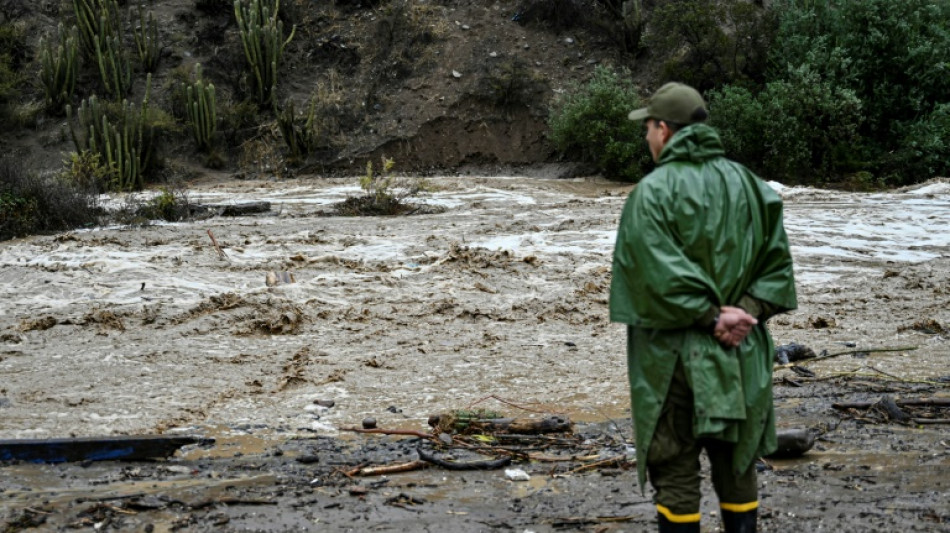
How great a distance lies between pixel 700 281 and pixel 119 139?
50.6 ft

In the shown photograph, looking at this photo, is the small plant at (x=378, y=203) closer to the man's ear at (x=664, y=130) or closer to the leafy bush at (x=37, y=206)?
the leafy bush at (x=37, y=206)

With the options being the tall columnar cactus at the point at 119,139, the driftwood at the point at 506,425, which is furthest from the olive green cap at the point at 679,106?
the tall columnar cactus at the point at 119,139

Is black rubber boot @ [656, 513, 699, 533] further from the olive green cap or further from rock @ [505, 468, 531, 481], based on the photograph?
rock @ [505, 468, 531, 481]

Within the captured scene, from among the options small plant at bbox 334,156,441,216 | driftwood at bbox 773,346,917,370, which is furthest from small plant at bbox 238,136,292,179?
driftwood at bbox 773,346,917,370

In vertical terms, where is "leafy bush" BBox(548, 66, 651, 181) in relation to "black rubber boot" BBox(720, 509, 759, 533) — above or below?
above

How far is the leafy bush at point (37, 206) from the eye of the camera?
12.4 meters

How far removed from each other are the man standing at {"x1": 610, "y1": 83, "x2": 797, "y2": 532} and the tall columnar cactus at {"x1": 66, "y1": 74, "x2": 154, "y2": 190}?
47.6 ft

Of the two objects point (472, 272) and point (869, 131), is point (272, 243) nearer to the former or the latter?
point (472, 272)

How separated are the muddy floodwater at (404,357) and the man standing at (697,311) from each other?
832 mm

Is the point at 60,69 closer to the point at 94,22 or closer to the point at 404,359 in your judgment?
the point at 94,22

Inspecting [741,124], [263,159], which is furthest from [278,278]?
[263,159]

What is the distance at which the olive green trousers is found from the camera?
2.90 meters

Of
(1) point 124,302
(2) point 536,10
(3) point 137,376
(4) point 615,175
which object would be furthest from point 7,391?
(2) point 536,10

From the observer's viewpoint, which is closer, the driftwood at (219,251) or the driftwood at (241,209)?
the driftwood at (219,251)
